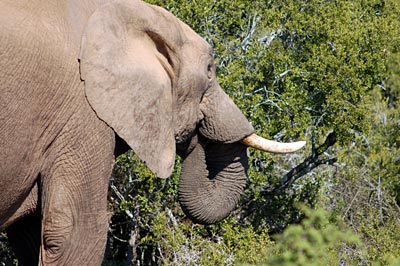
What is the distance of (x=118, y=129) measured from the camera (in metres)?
4.93

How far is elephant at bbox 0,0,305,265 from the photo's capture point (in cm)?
465

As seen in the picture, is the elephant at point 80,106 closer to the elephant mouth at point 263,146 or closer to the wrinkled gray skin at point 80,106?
the wrinkled gray skin at point 80,106

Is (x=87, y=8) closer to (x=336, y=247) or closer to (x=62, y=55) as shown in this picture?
(x=62, y=55)

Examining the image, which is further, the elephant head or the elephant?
the elephant head

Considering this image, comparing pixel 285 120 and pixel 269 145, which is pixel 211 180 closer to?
pixel 269 145

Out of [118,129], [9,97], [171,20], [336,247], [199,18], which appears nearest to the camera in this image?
[9,97]

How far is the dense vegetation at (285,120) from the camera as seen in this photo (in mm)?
7938

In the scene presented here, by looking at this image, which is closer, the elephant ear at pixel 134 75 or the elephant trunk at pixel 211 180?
the elephant ear at pixel 134 75

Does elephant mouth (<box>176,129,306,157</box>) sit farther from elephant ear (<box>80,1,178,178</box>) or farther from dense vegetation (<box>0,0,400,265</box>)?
dense vegetation (<box>0,0,400,265</box>)

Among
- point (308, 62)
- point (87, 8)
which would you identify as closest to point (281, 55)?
point (308, 62)

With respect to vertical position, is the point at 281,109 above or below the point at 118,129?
below

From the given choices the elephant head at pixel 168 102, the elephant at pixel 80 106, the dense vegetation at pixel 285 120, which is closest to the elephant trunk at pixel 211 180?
the elephant head at pixel 168 102

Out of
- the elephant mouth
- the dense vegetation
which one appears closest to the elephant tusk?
the elephant mouth

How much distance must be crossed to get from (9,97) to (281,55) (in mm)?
3971
